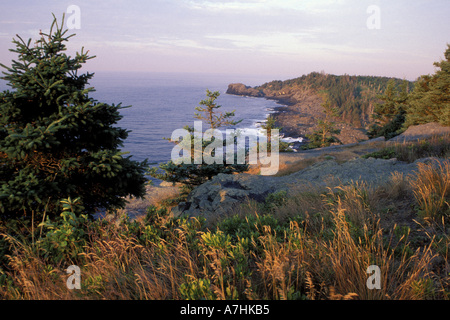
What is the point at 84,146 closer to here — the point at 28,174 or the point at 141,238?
the point at 28,174

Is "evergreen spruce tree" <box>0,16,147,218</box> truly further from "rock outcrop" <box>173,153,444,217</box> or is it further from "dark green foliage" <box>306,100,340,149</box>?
"dark green foliage" <box>306,100,340,149</box>

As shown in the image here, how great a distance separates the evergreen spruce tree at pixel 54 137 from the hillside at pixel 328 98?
208 ft

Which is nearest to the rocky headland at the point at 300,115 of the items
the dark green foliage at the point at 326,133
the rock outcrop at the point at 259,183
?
the dark green foliage at the point at 326,133

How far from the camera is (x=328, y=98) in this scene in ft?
323

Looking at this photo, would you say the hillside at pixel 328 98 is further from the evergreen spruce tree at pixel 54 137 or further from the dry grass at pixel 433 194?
the evergreen spruce tree at pixel 54 137

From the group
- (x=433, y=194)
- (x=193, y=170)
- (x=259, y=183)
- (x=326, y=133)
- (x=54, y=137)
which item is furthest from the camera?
(x=326, y=133)

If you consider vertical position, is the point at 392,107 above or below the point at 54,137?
above

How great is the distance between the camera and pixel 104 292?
2.73 metres

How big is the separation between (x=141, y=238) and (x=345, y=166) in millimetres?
9835

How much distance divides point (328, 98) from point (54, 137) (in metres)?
105

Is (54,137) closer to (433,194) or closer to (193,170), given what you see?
(433,194)

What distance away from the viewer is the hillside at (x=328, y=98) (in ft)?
269

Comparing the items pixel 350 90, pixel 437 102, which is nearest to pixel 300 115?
pixel 350 90
